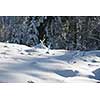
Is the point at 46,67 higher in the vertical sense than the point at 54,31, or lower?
lower

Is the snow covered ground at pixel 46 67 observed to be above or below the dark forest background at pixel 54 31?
below

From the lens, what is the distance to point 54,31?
844cm

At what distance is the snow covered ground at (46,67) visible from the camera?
3521 millimetres

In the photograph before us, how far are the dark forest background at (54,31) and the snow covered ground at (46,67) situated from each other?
2370 millimetres

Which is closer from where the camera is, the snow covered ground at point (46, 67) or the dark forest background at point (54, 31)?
the snow covered ground at point (46, 67)

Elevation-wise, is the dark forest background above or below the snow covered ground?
above

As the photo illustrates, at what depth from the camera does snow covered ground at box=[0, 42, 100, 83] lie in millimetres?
3521

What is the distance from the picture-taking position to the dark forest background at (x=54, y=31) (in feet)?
24.4

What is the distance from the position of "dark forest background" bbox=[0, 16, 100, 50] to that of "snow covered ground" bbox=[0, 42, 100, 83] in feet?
7.78

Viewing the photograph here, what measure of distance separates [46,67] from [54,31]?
182 inches

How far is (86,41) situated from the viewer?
306 inches

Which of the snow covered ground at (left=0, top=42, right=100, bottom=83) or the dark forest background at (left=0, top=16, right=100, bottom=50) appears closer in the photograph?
the snow covered ground at (left=0, top=42, right=100, bottom=83)
